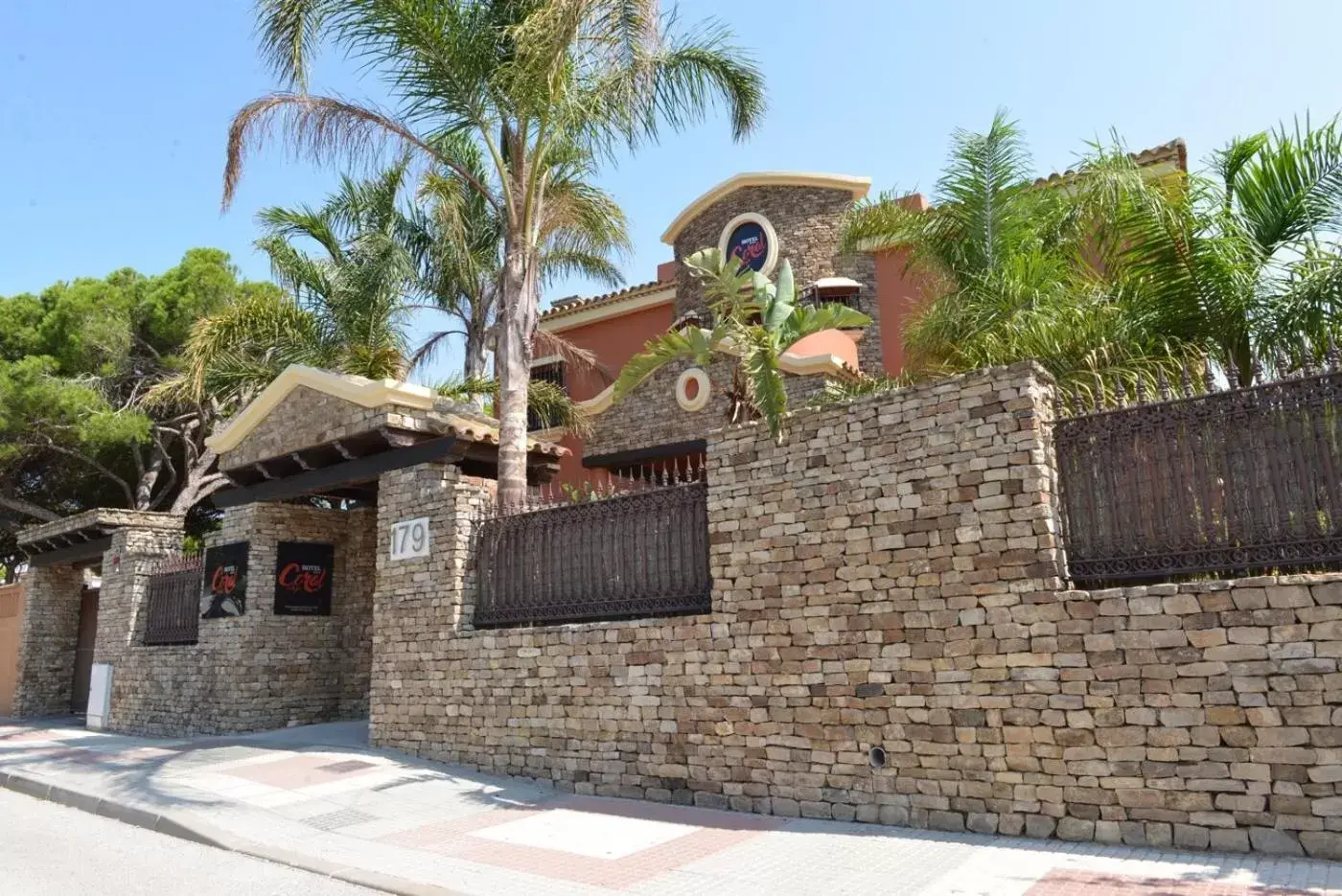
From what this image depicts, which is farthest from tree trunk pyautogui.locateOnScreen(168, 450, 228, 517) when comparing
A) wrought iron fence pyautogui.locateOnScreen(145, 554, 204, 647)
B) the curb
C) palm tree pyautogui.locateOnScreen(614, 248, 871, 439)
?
palm tree pyautogui.locateOnScreen(614, 248, 871, 439)

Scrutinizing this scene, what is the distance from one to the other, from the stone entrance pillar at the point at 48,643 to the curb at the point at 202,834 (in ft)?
34.7

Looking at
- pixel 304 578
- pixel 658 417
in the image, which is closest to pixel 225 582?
pixel 304 578

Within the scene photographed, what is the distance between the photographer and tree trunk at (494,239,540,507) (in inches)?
453

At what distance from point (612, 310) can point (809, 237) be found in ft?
17.1

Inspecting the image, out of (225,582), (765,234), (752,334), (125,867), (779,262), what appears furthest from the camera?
(765,234)

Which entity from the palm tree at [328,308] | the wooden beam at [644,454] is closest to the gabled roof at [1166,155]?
the wooden beam at [644,454]

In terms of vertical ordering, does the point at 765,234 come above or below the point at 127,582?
above

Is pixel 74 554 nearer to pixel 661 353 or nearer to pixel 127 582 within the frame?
pixel 127 582

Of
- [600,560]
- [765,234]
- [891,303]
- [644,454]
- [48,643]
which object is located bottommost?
[48,643]

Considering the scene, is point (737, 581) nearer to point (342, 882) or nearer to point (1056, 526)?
point (1056, 526)

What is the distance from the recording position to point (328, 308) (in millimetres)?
16719

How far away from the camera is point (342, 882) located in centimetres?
662

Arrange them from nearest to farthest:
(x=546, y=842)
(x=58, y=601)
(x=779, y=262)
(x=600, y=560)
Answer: (x=546, y=842) → (x=600, y=560) → (x=779, y=262) → (x=58, y=601)

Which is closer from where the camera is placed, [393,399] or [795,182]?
[393,399]
